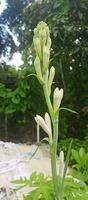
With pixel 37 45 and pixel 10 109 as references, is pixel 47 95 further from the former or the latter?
pixel 10 109

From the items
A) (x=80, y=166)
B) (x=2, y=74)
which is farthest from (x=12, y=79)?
(x=80, y=166)

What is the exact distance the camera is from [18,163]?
16.9ft

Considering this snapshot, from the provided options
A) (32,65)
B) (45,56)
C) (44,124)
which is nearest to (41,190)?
(44,124)

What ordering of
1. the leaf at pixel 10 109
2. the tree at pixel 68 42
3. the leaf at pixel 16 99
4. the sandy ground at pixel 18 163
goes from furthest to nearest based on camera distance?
the leaf at pixel 10 109
the leaf at pixel 16 99
the tree at pixel 68 42
the sandy ground at pixel 18 163

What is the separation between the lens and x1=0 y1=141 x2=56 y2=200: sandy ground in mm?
4691

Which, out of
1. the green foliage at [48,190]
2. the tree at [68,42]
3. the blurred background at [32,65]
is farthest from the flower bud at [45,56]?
the blurred background at [32,65]

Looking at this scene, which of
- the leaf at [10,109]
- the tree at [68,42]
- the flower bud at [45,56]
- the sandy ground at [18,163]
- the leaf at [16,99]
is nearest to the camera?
the flower bud at [45,56]

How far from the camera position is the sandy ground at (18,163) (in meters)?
4.69

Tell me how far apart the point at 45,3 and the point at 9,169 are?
7.73 ft

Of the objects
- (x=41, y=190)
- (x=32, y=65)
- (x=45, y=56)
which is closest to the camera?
(x=45, y=56)

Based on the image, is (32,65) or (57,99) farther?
(32,65)

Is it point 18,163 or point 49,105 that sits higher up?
point 18,163

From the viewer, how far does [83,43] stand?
598 cm

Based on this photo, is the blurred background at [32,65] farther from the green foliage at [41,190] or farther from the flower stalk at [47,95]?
the flower stalk at [47,95]
